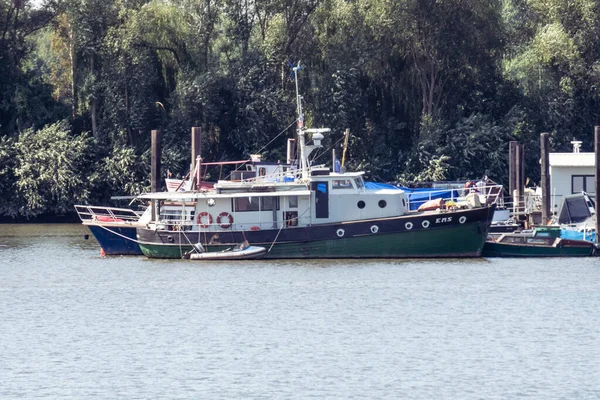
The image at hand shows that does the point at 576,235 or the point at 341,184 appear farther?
the point at 576,235

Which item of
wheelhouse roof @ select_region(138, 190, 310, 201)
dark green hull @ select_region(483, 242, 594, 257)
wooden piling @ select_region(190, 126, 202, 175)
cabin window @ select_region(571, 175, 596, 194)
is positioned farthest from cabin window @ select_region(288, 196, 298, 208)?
cabin window @ select_region(571, 175, 596, 194)

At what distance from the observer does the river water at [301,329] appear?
28203 millimetres

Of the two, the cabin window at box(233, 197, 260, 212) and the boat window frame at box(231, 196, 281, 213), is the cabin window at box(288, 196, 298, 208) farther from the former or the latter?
the cabin window at box(233, 197, 260, 212)

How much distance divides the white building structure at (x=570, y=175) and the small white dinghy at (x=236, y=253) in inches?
650

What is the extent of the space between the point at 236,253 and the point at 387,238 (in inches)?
231

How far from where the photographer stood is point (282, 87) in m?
76.2

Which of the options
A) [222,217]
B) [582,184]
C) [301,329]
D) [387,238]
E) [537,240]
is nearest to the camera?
[301,329]

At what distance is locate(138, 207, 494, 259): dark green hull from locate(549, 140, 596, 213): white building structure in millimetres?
11409

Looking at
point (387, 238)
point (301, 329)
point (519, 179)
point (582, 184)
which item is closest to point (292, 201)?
point (387, 238)

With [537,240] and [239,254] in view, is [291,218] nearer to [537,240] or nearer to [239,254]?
[239,254]

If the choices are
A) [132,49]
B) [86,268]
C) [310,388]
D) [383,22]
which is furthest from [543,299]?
[132,49]

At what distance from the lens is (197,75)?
7369cm

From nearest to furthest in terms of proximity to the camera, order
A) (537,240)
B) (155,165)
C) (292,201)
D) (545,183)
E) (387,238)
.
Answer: (387,238), (292,201), (537,240), (545,183), (155,165)

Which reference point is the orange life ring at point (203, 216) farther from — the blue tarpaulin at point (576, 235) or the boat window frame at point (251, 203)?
the blue tarpaulin at point (576, 235)
